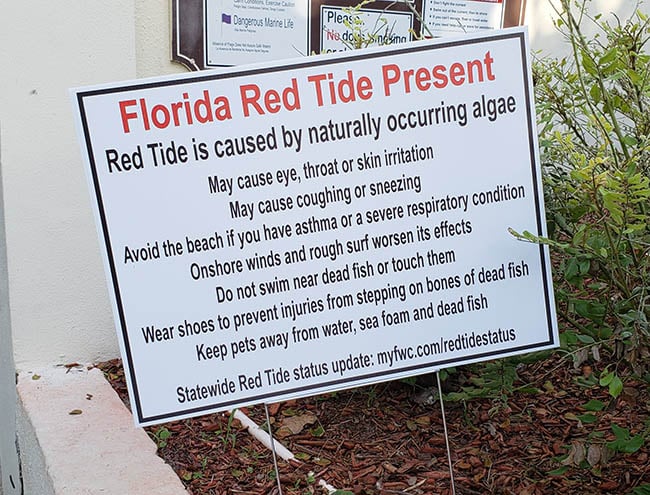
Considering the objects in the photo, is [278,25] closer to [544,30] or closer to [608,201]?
[544,30]

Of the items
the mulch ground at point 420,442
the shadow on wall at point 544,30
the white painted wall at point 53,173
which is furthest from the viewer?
the shadow on wall at point 544,30

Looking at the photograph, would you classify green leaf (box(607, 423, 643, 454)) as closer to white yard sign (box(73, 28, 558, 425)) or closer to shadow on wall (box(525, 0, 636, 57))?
white yard sign (box(73, 28, 558, 425))

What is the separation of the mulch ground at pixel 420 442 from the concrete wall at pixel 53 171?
0.79 m

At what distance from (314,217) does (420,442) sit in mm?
1188

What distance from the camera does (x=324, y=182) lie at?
247 cm

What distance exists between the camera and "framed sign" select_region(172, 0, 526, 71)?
4117 millimetres

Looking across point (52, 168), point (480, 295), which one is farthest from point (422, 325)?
point (52, 168)

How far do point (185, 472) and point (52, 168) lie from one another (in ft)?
4.66

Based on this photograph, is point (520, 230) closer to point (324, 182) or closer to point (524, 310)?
point (524, 310)

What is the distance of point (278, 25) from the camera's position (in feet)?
14.1

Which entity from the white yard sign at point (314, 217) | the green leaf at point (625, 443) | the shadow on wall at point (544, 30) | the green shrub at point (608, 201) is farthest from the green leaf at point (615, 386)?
the shadow on wall at point (544, 30)

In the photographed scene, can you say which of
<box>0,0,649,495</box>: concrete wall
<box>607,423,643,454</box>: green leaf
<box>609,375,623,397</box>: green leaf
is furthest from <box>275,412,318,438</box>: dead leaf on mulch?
<box>609,375,623,397</box>: green leaf

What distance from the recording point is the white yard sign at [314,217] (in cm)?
239

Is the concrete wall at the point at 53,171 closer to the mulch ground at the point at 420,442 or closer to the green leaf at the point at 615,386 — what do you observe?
the mulch ground at the point at 420,442
